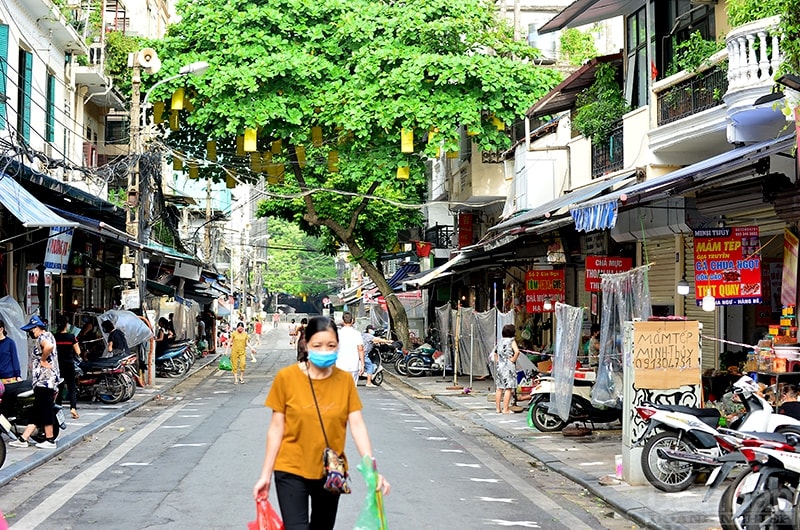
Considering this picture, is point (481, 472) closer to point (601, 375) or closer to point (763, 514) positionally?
point (601, 375)

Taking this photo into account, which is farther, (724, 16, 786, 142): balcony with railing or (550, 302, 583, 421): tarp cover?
(550, 302, 583, 421): tarp cover

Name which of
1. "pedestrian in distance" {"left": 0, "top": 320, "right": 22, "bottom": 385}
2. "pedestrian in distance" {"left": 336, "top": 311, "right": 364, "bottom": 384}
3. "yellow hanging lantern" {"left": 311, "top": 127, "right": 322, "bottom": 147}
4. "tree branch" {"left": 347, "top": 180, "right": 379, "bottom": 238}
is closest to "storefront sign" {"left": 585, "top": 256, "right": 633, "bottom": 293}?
"pedestrian in distance" {"left": 336, "top": 311, "right": 364, "bottom": 384}

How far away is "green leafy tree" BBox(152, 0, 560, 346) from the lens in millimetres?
27344

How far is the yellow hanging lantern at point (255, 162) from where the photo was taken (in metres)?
30.4

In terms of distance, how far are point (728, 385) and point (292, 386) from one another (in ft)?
34.8

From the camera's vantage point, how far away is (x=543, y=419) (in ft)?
52.9

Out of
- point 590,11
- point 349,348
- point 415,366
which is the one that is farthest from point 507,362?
point 415,366

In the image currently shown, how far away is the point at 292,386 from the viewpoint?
587 cm

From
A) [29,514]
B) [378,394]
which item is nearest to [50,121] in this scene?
[378,394]

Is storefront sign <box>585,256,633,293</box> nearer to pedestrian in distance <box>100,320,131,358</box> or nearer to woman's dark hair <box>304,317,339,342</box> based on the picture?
pedestrian in distance <box>100,320,131,358</box>

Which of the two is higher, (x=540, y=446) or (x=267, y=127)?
(x=267, y=127)

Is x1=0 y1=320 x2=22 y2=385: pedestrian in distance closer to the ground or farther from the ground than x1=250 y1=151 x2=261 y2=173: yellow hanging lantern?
closer to the ground

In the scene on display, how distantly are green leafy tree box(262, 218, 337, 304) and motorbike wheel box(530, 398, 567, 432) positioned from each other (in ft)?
307

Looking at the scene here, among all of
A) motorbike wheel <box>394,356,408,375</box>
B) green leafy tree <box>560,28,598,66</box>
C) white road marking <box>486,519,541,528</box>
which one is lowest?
motorbike wheel <box>394,356,408,375</box>
